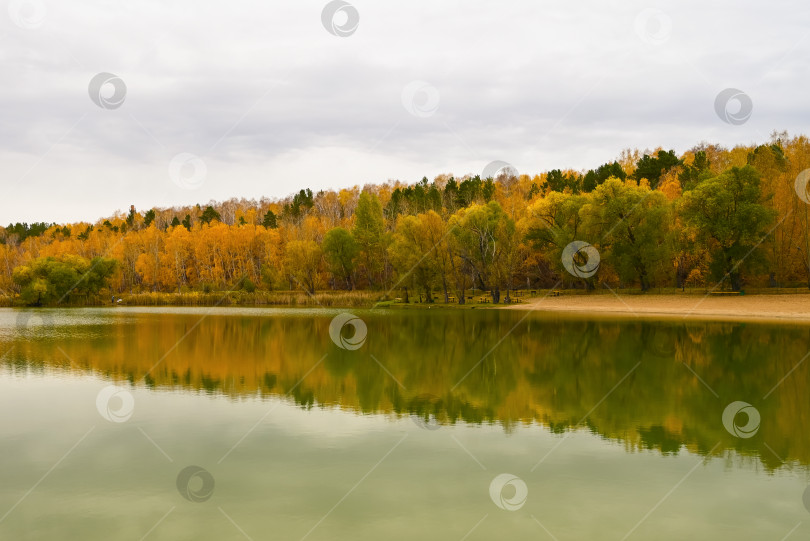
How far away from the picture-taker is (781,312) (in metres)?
58.4

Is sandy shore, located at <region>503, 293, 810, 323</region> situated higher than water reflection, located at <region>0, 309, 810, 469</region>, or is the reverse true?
water reflection, located at <region>0, 309, 810, 469</region>

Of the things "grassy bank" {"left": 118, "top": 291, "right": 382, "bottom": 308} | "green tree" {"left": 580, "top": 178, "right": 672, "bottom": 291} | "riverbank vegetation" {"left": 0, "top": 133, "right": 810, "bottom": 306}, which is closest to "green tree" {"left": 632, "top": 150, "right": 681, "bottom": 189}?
"riverbank vegetation" {"left": 0, "top": 133, "right": 810, "bottom": 306}

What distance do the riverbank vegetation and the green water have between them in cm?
4875

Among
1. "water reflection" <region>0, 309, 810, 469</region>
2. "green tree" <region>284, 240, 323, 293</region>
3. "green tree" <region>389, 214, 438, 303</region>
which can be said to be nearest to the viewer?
"water reflection" <region>0, 309, 810, 469</region>

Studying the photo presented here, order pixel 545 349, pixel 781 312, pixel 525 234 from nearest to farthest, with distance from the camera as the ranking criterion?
pixel 545 349 < pixel 781 312 < pixel 525 234

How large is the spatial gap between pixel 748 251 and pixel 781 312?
44.3 feet

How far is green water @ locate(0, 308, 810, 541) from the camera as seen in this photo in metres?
10.2

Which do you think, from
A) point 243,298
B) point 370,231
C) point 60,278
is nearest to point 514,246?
point 370,231

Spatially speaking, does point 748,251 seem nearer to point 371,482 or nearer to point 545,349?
point 545,349

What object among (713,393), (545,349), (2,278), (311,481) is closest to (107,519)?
(311,481)

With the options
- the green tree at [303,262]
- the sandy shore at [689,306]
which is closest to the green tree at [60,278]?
the green tree at [303,262]

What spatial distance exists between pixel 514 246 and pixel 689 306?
24710 millimetres

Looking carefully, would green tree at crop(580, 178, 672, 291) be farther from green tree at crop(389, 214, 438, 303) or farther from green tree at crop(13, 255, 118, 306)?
green tree at crop(13, 255, 118, 306)

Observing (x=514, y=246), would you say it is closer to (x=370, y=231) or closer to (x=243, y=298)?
(x=370, y=231)
